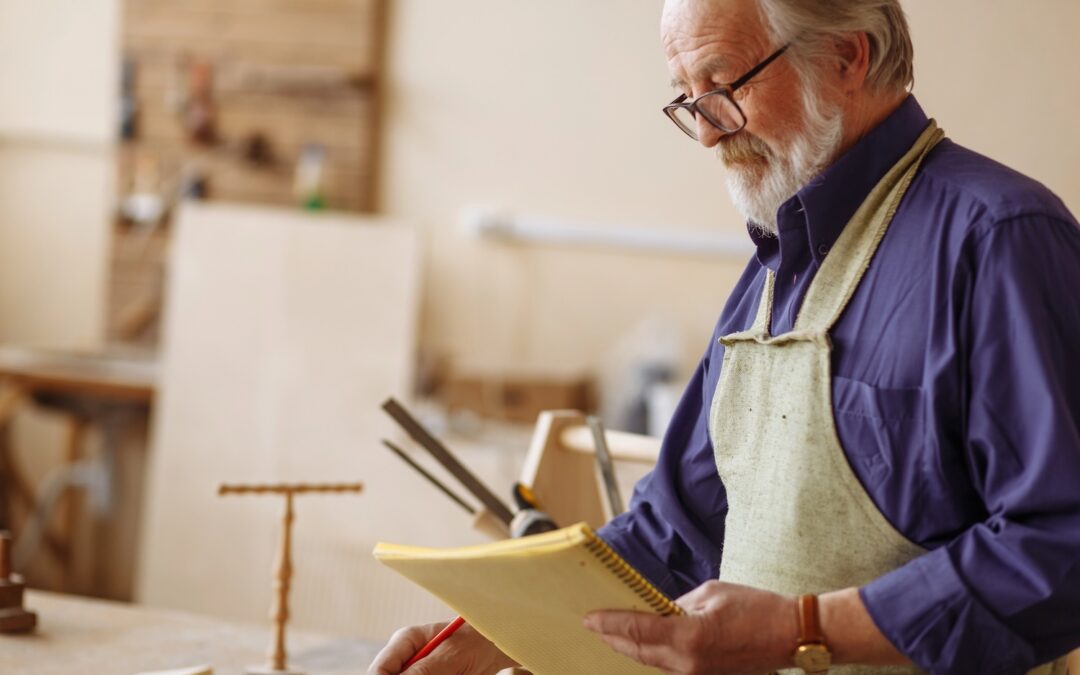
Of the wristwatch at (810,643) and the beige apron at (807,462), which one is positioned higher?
the beige apron at (807,462)

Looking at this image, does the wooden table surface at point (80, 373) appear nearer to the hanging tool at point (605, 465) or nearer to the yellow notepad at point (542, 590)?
the hanging tool at point (605, 465)

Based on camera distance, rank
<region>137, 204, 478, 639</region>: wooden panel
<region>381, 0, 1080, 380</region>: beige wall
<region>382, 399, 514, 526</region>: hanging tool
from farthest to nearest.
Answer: <region>381, 0, 1080, 380</region>: beige wall, <region>137, 204, 478, 639</region>: wooden panel, <region>382, 399, 514, 526</region>: hanging tool

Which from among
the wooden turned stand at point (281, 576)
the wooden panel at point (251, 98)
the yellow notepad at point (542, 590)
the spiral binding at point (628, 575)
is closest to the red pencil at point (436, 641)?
the yellow notepad at point (542, 590)

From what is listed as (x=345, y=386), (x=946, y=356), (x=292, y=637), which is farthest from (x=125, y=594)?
(x=946, y=356)

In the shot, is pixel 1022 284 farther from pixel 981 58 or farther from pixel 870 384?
pixel 981 58

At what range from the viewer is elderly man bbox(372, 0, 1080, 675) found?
1192 millimetres

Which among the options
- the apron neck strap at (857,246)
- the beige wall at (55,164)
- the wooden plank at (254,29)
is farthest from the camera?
the beige wall at (55,164)

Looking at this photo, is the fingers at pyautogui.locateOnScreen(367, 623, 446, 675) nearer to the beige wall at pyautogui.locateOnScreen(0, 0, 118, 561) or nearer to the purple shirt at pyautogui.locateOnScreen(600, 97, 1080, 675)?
the purple shirt at pyautogui.locateOnScreen(600, 97, 1080, 675)

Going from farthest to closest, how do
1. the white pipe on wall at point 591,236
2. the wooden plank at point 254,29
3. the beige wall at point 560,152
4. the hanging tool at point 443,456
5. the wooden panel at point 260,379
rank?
the wooden plank at point 254,29 → the white pipe on wall at point 591,236 → the beige wall at point 560,152 → the wooden panel at point 260,379 → the hanging tool at point 443,456

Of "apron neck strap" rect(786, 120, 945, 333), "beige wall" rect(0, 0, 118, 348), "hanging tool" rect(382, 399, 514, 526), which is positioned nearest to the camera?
"apron neck strap" rect(786, 120, 945, 333)

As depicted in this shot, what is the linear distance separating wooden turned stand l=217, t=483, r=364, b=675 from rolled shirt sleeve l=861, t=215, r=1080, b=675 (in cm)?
85

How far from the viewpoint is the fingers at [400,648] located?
1511mm

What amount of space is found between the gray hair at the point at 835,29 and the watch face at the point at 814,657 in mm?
624

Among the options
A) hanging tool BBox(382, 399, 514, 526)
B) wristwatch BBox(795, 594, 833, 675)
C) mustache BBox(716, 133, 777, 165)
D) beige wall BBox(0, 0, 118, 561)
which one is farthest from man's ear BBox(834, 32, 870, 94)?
beige wall BBox(0, 0, 118, 561)
